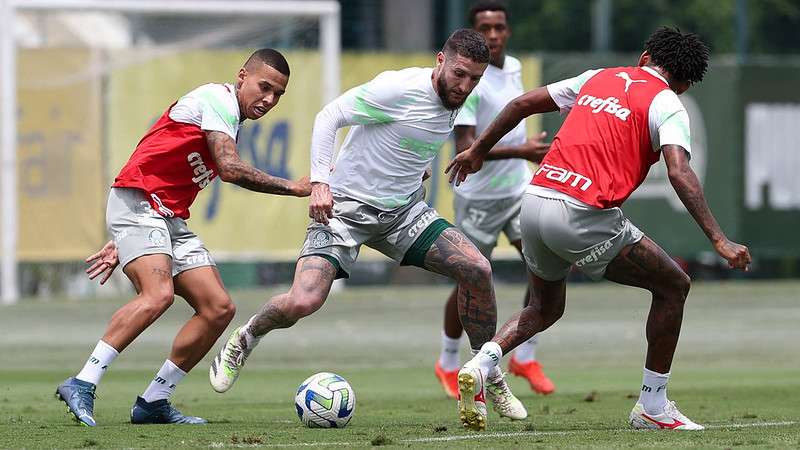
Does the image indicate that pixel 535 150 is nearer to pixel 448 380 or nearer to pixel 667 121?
pixel 448 380

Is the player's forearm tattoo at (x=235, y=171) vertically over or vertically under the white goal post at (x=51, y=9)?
over

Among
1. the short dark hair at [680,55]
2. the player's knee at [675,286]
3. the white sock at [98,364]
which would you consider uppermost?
the short dark hair at [680,55]

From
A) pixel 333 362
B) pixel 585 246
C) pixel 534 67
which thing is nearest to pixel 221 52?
pixel 534 67

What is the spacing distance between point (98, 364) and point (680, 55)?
3.59 m

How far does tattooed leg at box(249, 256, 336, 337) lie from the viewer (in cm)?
890

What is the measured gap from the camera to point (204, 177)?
29.7ft

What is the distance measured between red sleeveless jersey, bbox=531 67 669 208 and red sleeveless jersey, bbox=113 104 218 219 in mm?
2038

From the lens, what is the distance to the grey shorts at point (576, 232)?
8.21 meters

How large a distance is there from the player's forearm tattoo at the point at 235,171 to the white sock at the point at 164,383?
1206 millimetres

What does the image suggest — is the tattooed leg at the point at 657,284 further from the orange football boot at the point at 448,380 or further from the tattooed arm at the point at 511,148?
the orange football boot at the point at 448,380

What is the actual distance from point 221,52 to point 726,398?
13210 millimetres

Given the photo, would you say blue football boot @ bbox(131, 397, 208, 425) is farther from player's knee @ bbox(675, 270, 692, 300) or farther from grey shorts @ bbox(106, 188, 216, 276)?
player's knee @ bbox(675, 270, 692, 300)

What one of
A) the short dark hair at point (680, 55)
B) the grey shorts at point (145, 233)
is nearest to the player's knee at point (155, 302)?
the grey shorts at point (145, 233)

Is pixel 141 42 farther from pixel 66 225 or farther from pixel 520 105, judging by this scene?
pixel 520 105
